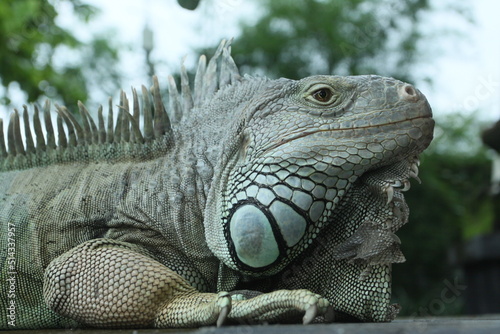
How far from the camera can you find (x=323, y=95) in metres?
3.53

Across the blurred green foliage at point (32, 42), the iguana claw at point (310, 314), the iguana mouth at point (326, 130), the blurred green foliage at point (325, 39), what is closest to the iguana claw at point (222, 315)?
the iguana claw at point (310, 314)

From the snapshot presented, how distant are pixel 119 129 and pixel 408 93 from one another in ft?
6.97

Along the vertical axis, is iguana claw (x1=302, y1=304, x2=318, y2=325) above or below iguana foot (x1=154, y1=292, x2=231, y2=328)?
above

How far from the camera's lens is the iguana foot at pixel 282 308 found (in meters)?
2.68

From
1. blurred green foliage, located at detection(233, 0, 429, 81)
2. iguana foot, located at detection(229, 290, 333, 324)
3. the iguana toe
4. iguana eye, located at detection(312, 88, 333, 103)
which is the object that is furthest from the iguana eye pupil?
blurred green foliage, located at detection(233, 0, 429, 81)

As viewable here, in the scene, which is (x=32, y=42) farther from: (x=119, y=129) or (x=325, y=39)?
(x=325, y=39)

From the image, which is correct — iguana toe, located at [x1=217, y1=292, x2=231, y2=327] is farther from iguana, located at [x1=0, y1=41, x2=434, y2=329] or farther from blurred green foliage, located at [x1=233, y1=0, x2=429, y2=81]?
Result: blurred green foliage, located at [x1=233, y1=0, x2=429, y2=81]

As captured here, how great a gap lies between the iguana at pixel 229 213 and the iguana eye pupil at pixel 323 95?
0.01 meters

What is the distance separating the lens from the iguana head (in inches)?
126

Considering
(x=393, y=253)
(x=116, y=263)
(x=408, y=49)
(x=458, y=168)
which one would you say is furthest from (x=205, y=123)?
(x=458, y=168)

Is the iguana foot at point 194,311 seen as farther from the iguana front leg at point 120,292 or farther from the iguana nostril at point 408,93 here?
the iguana nostril at point 408,93

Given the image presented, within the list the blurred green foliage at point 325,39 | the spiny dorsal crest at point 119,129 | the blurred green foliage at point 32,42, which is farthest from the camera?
the blurred green foliage at point 325,39

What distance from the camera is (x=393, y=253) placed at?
3301 millimetres

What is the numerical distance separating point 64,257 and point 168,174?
0.89 metres
